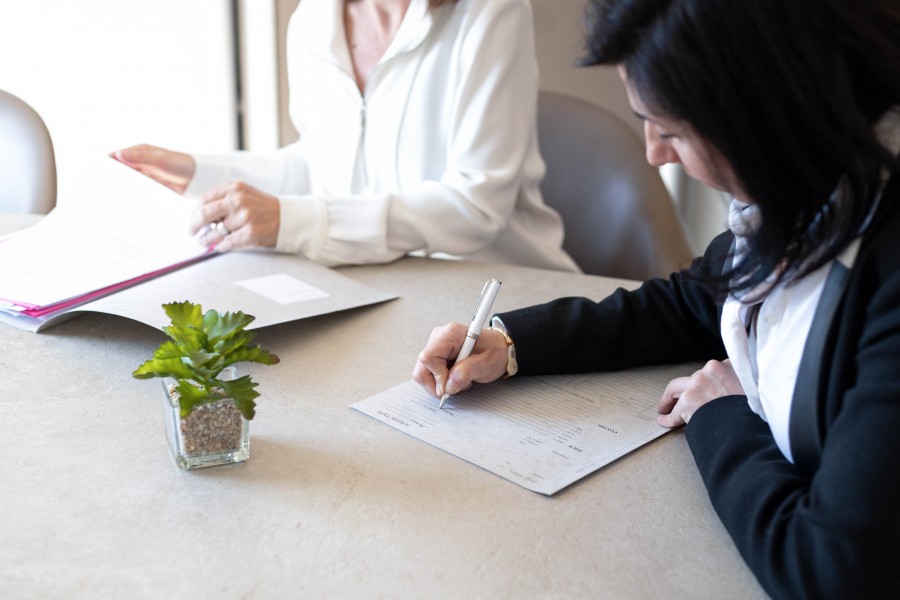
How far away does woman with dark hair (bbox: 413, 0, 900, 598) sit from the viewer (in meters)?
0.67

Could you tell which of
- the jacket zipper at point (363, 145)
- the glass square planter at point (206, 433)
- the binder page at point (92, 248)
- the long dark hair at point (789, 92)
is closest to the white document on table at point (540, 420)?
the glass square planter at point (206, 433)

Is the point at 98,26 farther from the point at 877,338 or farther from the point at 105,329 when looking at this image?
the point at 877,338

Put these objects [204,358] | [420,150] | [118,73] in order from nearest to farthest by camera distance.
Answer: [204,358]
[420,150]
[118,73]

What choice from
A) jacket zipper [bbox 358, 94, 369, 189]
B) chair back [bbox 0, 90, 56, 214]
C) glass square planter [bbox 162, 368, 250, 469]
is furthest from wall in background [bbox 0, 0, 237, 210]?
glass square planter [bbox 162, 368, 250, 469]

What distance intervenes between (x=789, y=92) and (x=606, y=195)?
116cm

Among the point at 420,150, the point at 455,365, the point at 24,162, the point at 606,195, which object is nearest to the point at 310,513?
the point at 455,365

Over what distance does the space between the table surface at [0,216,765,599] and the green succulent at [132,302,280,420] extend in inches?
2.9

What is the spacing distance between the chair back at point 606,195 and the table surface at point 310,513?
0.85 m

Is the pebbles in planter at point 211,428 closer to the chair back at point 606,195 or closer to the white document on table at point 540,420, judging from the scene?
the white document on table at point 540,420

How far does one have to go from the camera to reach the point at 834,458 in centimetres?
69

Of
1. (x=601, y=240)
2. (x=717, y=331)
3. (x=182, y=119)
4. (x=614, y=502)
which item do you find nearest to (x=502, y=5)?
(x=601, y=240)

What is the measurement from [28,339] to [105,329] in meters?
0.09

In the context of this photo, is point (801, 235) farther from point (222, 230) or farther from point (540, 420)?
point (222, 230)

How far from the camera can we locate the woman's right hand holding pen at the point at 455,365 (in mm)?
993
